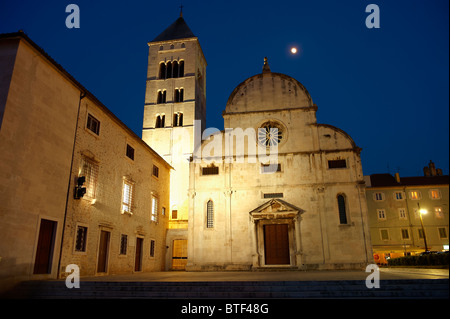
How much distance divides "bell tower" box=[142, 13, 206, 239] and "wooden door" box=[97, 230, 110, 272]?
1221 cm

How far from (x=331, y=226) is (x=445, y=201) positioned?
26418 mm

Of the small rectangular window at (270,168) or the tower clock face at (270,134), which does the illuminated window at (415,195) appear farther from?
the small rectangular window at (270,168)

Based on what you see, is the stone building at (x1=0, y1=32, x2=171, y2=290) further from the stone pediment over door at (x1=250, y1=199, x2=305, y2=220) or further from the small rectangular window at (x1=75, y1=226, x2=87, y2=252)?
the stone pediment over door at (x1=250, y1=199, x2=305, y2=220)

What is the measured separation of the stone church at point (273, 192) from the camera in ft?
71.1

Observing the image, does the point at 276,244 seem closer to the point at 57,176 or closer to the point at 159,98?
the point at 57,176

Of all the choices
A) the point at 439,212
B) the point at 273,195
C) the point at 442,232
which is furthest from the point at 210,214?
the point at 439,212

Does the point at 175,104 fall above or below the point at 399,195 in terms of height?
above

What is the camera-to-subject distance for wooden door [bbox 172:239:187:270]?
25.9 metres

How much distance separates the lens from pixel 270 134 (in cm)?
2452

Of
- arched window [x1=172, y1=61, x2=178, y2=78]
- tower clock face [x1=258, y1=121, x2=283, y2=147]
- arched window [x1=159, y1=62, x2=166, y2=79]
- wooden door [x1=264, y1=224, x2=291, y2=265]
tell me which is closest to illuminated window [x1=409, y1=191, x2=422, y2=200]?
tower clock face [x1=258, y1=121, x2=283, y2=147]

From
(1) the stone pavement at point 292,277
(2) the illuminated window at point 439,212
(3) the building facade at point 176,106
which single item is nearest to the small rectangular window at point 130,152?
(1) the stone pavement at point 292,277

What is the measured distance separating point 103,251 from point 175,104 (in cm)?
2186

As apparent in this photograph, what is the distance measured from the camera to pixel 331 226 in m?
21.8
